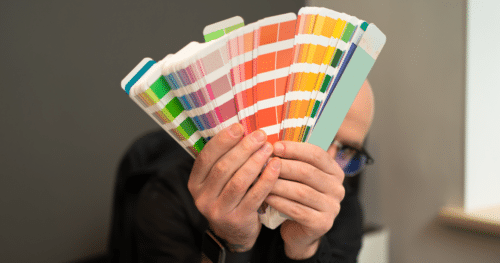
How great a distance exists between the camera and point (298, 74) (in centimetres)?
47

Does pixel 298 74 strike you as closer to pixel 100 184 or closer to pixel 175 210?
pixel 175 210

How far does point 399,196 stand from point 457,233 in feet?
1.08

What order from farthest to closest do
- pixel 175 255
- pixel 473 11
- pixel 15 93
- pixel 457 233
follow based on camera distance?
pixel 457 233, pixel 473 11, pixel 15 93, pixel 175 255

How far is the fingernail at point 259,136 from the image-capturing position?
0.46 m

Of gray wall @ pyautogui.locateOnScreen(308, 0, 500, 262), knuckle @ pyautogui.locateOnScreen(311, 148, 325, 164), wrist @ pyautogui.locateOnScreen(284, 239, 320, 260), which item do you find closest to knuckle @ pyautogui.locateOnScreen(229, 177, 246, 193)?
knuckle @ pyautogui.locateOnScreen(311, 148, 325, 164)

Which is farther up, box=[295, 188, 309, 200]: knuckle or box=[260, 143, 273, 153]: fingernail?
box=[260, 143, 273, 153]: fingernail

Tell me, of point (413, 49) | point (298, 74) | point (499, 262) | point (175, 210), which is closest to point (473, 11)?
point (413, 49)

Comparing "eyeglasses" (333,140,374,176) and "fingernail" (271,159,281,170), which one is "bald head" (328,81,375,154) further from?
"fingernail" (271,159,281,170)

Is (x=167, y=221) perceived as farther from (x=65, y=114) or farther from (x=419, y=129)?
(x=419, y=129)

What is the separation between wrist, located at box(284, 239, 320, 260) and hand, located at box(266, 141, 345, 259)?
4.6 inches

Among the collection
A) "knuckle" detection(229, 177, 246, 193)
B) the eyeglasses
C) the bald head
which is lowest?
"knuckle" detection(229, 177, 246, 193)

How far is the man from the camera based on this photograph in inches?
18.6

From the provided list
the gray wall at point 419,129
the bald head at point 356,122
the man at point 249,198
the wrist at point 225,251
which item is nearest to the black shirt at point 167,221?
the man at point 249,198

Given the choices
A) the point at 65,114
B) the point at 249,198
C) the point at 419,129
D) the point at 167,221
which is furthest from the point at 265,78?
the point at 419,129
